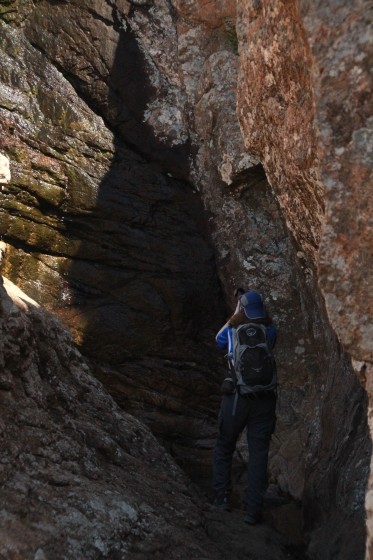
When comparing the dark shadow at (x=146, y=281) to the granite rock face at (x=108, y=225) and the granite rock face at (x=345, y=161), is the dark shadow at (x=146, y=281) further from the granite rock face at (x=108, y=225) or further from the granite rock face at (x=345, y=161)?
the granite rock face at (x=345, y=161)

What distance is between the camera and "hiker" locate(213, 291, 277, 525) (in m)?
5.87

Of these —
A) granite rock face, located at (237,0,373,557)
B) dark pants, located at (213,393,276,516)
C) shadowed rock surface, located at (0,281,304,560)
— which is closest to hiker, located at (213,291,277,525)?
dark pants, located at (213,393,276,516)

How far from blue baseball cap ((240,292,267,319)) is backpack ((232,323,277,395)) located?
8 cm

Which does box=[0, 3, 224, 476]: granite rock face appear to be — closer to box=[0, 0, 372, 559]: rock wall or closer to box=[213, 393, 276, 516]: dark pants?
box=[0, 0, 372, 559]: rock wall

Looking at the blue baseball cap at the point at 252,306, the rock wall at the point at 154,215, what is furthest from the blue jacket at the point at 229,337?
the rock wall at the point at 154,215

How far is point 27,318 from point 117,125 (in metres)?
5.34

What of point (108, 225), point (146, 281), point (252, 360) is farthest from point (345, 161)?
point (108, 225)

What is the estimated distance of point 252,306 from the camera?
6.06 meters

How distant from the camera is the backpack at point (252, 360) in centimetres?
586

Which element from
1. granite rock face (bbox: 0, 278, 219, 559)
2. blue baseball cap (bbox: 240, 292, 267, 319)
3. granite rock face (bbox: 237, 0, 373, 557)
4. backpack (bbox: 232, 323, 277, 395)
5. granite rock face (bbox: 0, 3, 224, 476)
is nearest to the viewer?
granite rock face (bbox: 237, 0, 373, 557)

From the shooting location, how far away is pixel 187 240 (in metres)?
9.91

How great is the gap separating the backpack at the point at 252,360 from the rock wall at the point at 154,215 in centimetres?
139

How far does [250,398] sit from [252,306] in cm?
79

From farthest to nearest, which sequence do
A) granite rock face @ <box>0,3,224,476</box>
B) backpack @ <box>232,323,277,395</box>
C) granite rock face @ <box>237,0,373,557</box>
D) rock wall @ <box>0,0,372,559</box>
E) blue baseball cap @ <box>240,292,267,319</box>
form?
granite rock face @ <box>0,3,224,476</box>, rock wall @ <box>0,0,372,559</box>, blue baseball cap @ <box>240,292,267,319</box>, backpack @ <box>232,323,277,395</box>, granite rock face @ <box>237,0,373,557</box>
